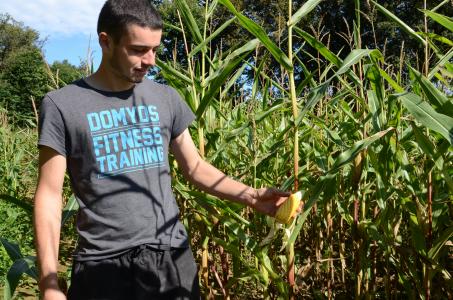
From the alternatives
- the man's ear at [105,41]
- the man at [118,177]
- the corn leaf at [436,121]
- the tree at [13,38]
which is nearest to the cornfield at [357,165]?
the corn leaf at [436,121]

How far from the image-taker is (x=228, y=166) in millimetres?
3010

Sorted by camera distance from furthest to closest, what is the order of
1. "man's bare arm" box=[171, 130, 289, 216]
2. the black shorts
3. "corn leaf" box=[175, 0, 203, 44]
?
"corn leaf" box=[175, 0, 203, 44], "man's bare arm" box=[171, 130, 289, 216], the black shorts

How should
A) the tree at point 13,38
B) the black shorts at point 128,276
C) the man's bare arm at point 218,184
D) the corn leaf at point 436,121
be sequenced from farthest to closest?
the tree at point 13,38 < the man's bare arm at point 218,184 < the black shorts at point 128,276 < the corn leaf at point 436,121

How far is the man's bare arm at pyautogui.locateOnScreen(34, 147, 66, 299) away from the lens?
144 cm

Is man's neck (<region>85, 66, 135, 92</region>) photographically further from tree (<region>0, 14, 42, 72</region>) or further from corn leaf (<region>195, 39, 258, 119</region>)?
tree (<region>0, 14, 42, 72</region>)

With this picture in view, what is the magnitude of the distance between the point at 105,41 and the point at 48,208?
51cm

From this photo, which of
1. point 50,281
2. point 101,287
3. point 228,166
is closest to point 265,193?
point 101,287

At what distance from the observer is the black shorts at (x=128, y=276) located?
1.58 metres

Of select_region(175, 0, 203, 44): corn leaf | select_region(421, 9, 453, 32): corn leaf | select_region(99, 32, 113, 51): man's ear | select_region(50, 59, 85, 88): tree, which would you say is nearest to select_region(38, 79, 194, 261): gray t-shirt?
select_region(99, 32, 113, 51): man's ear

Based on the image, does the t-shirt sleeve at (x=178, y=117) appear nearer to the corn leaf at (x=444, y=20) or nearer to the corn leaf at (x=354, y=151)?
the corn leaf at (x=354, y=151)

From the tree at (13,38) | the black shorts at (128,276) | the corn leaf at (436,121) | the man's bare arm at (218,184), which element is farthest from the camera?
the tree at (13,38)

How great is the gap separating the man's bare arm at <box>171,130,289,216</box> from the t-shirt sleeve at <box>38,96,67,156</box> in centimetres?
42

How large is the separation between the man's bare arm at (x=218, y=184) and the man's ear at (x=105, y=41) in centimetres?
40

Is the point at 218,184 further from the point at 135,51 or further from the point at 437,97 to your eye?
the point at 437,97
